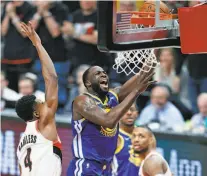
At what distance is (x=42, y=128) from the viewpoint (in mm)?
7316

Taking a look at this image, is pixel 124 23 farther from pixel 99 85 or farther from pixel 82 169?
pixel 82 169

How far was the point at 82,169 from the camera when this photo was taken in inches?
295

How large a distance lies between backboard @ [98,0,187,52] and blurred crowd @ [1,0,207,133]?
2.48m

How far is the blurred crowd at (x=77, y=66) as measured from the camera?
994 centimetres

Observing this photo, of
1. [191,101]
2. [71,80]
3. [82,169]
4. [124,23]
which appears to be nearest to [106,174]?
[82,169]

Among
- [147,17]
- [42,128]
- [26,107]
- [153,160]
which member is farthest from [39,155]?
[147,17]

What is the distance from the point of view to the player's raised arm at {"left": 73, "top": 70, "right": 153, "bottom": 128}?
6805 millimetres

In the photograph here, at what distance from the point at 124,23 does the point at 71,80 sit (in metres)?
4.15

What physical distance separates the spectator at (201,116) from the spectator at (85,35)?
178 cm

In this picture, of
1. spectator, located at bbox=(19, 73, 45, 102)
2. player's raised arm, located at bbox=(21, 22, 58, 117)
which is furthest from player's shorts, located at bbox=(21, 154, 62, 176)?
spectator, located at bbox=(19, 73, 45, 102)

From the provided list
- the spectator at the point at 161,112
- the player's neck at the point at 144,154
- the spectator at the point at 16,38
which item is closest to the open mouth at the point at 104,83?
the player's neck at the point at 144,154

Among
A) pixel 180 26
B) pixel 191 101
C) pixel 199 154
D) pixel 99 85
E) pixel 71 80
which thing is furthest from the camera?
pixel 71 80

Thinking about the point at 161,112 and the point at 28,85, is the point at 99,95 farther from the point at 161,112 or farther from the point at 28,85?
the point at 28,85

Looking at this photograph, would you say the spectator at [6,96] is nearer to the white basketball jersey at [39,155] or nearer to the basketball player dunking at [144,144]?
the basketball player dunking at [144,144]
